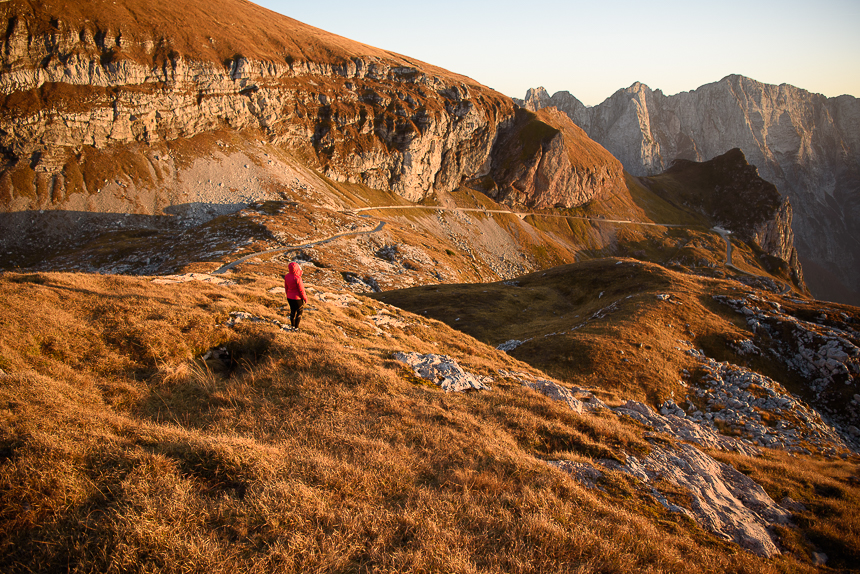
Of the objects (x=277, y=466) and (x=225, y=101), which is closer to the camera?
(x=277, y=466)

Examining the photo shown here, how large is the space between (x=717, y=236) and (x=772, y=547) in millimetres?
232043

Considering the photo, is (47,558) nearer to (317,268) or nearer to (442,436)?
(442,436)

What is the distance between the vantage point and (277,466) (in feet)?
23.6

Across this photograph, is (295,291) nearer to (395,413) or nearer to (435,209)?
(395,413)

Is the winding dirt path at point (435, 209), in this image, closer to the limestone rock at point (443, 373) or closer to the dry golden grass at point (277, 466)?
the dry golden grass at point (277, 466)

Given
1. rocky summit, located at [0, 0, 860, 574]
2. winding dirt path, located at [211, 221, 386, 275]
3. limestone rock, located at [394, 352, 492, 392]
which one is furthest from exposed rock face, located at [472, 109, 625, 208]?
limestone rock, located at [394, 352, 492, 392]

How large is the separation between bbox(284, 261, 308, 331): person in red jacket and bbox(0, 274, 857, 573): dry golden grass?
2.43 m

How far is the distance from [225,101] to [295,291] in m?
126

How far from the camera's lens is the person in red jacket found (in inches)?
637

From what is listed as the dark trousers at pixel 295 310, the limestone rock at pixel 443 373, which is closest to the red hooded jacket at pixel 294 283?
the dark trousers at pixel 295 310

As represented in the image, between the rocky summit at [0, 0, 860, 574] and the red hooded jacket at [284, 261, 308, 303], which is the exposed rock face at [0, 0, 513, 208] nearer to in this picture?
the rocky summit at [0, 0, 860, 574]

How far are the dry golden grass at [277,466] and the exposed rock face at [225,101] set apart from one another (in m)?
99.9

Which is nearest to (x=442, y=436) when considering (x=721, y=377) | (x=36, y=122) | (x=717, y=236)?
(x=721, y=377)

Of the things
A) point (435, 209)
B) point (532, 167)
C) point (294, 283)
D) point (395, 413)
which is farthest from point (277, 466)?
point (532, 167)
